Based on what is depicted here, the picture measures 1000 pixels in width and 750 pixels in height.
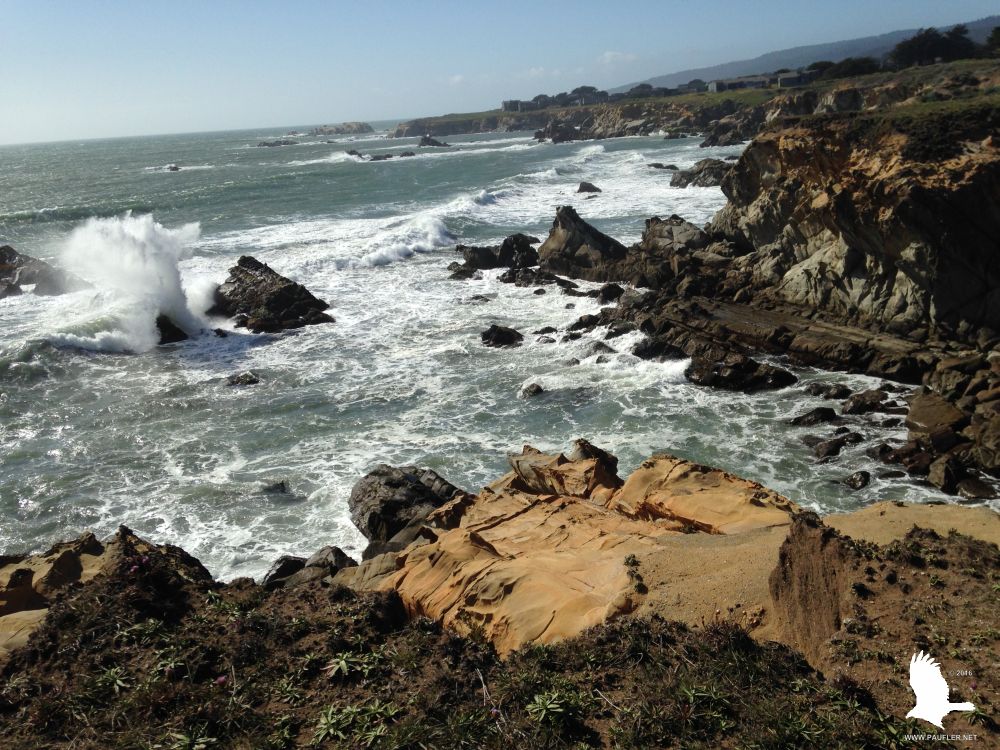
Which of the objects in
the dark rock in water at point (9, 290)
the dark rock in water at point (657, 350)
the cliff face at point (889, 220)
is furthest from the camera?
the dark rock in water at point (9, 290)

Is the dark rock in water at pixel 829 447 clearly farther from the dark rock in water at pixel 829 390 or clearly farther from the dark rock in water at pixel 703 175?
the dark rock in water at pixel 703 175

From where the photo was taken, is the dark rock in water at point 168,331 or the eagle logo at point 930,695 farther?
the dark rock in water at point 168,331

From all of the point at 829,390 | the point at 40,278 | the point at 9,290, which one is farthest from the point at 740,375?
the point at 9,290

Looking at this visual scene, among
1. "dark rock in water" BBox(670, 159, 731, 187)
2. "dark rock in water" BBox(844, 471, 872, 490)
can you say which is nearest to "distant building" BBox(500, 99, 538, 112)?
"dark rock in water" BBox(670, 159, 731, 187)

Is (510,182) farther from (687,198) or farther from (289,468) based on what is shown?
(289,468)

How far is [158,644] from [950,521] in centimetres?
997

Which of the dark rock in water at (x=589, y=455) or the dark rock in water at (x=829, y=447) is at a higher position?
the dark rock in water at (x=589, y=455)

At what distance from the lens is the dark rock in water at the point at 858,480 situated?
589 inches

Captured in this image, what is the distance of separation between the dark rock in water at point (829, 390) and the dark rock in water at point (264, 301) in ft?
63.9

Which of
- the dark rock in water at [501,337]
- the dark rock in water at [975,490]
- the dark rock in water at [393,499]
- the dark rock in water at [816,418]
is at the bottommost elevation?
the dark rock in water at [975,490]

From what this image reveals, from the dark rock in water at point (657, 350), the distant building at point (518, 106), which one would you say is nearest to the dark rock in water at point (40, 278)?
the dark rock in water at point (657, 350)

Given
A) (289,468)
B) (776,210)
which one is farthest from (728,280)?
(289,468)

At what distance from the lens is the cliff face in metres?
20.3

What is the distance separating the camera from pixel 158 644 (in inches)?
269
